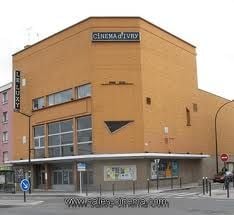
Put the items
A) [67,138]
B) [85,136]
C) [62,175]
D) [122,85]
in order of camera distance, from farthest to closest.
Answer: [62,175] → [67,138] → [85,136] → [122,85]

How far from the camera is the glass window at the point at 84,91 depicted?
168ft

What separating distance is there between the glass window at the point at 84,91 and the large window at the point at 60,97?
1.39m

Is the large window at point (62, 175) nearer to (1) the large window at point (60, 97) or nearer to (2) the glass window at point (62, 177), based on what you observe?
(2) the glass window at point (62, 177)

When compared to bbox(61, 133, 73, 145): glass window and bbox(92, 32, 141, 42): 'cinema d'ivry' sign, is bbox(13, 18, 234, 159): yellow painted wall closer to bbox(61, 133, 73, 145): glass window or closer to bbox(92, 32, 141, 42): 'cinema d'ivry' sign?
bbox(92, 32, 141, 42): 'cinema d'ivry' sign

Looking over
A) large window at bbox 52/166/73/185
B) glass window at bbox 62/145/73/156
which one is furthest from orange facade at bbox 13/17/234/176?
large window at bbox 52/166/73/185

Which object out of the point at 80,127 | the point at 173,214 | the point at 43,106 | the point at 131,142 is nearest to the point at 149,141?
the point at 131,142

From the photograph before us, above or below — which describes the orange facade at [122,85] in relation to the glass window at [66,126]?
above

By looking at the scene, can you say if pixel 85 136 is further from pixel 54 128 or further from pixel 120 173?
pixel 54 128

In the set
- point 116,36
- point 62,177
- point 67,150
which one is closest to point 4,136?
point 62,177

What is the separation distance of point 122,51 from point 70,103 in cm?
779

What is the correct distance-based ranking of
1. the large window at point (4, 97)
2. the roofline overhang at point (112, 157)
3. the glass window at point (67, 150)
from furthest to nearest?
the large window at point (4, 97) → the glass window at point (67, 150) → the roofline overhang at point (112, 157)

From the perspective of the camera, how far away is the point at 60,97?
55156 mm

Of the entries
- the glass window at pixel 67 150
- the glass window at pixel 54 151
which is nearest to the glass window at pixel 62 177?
the glass window at pixel 54 151

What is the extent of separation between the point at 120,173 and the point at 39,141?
12.8 metres
